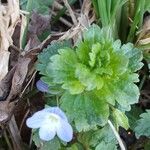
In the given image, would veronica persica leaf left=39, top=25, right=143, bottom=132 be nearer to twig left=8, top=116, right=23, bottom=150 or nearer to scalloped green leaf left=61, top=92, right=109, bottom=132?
scalloped green leaf left=61, top=92, right=109, bottom=132

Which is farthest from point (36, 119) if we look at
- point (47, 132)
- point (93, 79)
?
point (93, 79)

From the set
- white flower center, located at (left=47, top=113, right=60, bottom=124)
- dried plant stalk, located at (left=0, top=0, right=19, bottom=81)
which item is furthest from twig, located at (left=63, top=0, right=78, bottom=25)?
white flower center, located at (left=47, top=113, right=60, bottom=124)

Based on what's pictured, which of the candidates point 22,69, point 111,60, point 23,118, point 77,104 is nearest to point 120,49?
point 111,60

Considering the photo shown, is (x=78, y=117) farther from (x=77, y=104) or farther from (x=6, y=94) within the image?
(x=6, y=94)

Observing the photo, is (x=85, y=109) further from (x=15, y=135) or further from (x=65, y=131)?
(x=15, y=135)

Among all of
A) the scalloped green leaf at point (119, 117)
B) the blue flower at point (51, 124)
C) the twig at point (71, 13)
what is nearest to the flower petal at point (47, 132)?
the blue flower at point (51, 124)

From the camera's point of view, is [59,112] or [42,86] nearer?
[59,112]

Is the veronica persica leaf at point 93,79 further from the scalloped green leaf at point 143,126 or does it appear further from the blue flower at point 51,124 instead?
the scalloped green leaf at point 143,126
